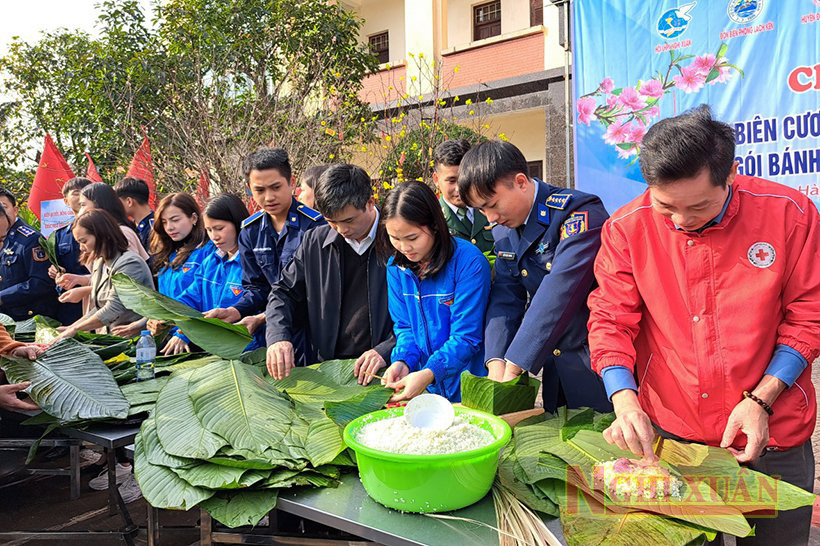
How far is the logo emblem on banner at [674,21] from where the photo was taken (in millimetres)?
4508

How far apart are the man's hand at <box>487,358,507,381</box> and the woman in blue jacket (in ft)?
0.49

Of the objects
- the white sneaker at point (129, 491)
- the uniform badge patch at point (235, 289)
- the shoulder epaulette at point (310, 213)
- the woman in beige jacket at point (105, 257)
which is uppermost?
the shoulder epaulette at point (310, 213)

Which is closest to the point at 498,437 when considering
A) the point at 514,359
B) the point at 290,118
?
the point at 514,359

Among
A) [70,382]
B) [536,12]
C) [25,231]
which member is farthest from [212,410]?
[536,12]

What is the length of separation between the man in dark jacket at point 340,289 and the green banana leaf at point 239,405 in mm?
331

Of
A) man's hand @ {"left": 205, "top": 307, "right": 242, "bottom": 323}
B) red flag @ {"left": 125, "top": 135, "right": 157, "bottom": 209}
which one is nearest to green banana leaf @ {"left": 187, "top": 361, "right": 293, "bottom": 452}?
man's hand @ {"left": 205, "top": 307, "right": 242, "bottom": 323}

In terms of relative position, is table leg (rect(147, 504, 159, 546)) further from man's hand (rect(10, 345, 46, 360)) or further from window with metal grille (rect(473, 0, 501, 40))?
window with metal grille (rect(473, 0, 501, 40))

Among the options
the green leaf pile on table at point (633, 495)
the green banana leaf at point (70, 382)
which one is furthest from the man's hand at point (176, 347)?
the green leaf pile on table at point (633, 495)

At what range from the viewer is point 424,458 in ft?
4.58

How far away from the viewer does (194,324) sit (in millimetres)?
2340

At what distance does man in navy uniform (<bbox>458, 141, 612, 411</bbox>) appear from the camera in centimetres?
195

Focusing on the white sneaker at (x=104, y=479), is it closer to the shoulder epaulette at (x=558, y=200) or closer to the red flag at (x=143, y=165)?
the shoulder epaulette at (x=558, y=200)

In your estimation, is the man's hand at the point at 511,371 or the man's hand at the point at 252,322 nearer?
the man's hand at the point at 511,371

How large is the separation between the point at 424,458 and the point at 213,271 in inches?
92.5
